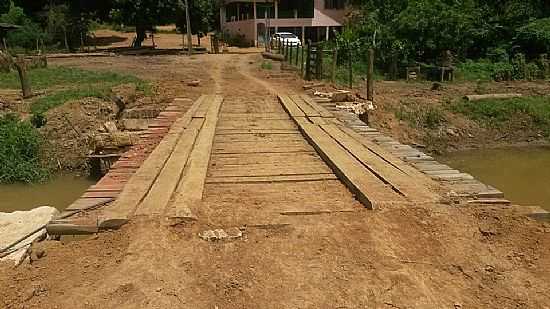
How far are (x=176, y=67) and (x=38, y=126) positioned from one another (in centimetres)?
1033

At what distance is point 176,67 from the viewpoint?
2139cm

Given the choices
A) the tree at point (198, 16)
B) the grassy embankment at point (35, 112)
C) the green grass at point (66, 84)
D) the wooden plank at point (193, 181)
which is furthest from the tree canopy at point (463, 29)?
the wooden plank at point (193, 181)

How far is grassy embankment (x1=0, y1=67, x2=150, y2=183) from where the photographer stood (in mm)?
10297

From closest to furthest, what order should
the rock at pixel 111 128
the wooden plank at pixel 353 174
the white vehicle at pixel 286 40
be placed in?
the wooden plank at pixel 353 174, the rock at pixel 111 128, the white vehicle at pixel 286 40

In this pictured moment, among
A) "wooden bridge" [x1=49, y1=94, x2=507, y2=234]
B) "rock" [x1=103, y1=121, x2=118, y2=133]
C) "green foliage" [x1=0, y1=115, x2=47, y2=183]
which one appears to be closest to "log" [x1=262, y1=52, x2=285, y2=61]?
"green foliage" [x1=0, y1=115, x2=47, y2=183]

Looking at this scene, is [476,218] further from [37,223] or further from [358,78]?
[358,78]

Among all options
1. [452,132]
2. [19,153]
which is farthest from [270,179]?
[452,132]

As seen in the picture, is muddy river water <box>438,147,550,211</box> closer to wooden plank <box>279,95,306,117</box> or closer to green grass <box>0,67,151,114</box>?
wooden plank <box>279,95,306,117</box>

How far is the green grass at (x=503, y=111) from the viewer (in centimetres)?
1439

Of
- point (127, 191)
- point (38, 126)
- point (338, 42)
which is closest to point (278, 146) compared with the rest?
point (127, 191)

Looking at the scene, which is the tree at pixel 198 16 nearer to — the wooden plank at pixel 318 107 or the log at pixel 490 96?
the log at pixel 490 96

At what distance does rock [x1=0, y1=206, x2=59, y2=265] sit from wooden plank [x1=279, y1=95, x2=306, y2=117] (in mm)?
4470

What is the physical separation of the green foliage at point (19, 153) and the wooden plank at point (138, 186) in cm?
497

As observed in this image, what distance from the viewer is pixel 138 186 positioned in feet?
14.6
